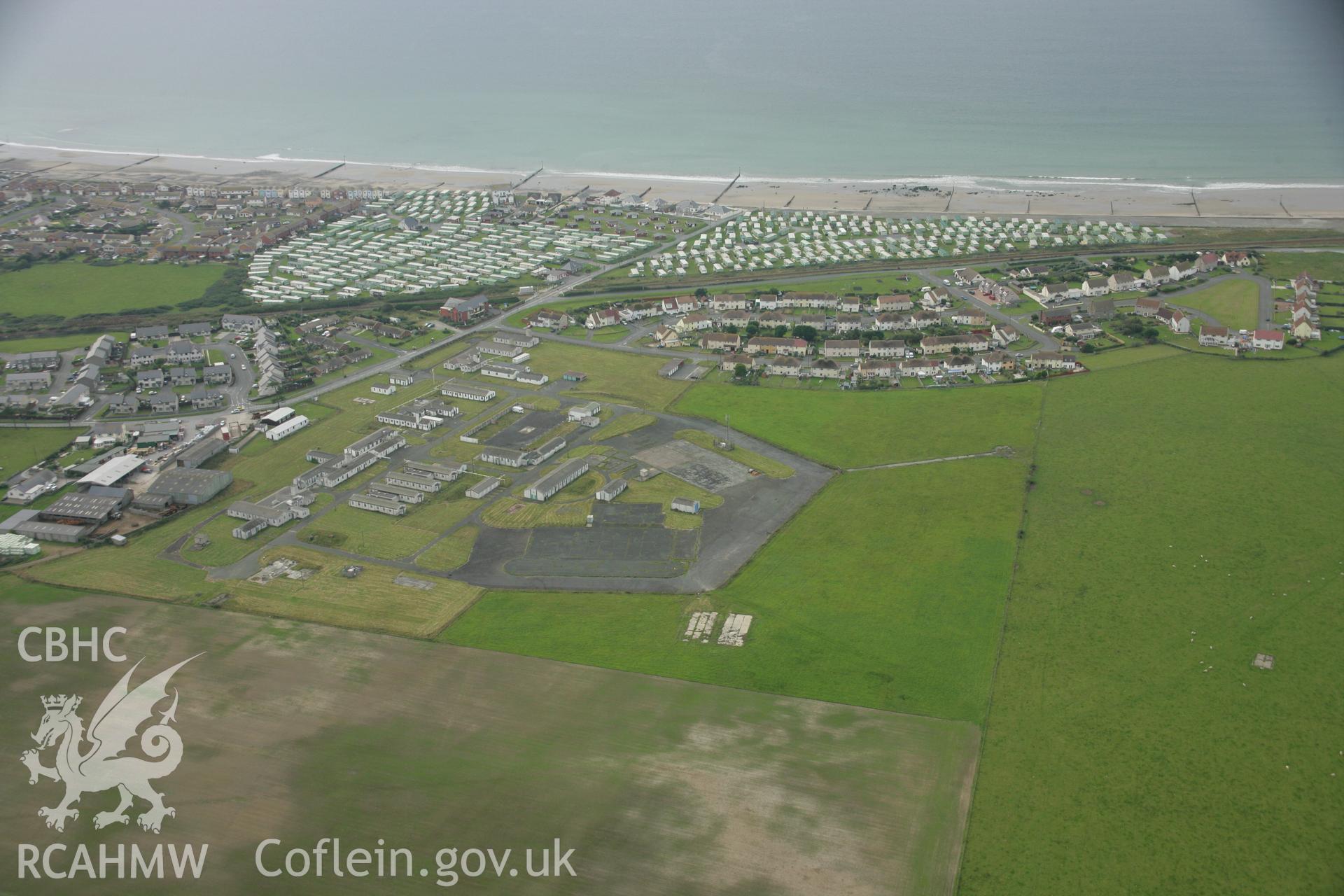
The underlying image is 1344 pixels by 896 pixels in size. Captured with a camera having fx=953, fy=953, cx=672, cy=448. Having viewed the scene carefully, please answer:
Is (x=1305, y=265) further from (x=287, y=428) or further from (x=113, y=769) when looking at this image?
(x=113, y=769)

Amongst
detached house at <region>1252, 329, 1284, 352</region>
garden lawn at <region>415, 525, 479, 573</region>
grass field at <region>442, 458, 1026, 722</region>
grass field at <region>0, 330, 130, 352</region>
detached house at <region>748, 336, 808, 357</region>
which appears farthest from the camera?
grass field at <region>0, 330, 130, 352</region>

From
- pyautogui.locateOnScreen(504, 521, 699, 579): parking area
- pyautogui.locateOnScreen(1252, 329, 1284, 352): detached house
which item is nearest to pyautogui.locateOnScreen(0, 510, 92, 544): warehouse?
pyautogui.locateOnScreen(504, 521, 699, 579): parking area

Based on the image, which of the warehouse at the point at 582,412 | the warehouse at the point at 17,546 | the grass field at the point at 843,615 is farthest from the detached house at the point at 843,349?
the warehouse at the point at 17,546

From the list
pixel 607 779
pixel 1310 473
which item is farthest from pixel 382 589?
pixel 1310 473

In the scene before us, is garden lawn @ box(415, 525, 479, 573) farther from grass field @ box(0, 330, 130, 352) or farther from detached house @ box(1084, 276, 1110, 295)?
detached house @ box(1084, 276, 1110, 295)

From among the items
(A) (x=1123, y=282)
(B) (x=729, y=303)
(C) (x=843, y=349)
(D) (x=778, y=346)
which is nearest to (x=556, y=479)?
(D) (x=778, y=346)

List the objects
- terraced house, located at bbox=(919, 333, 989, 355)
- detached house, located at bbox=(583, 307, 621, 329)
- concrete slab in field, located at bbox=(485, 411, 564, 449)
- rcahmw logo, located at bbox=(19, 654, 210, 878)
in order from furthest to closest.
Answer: detached house, located at bbox=(583, 307, 621, 329), terraced house, located at bbox=(919, 333, 989, 355), concrete slab in field, located at bbox=(485, 411, 564, 449), rcahmw logo, located at bbox=(19, 654, 210, 878)
